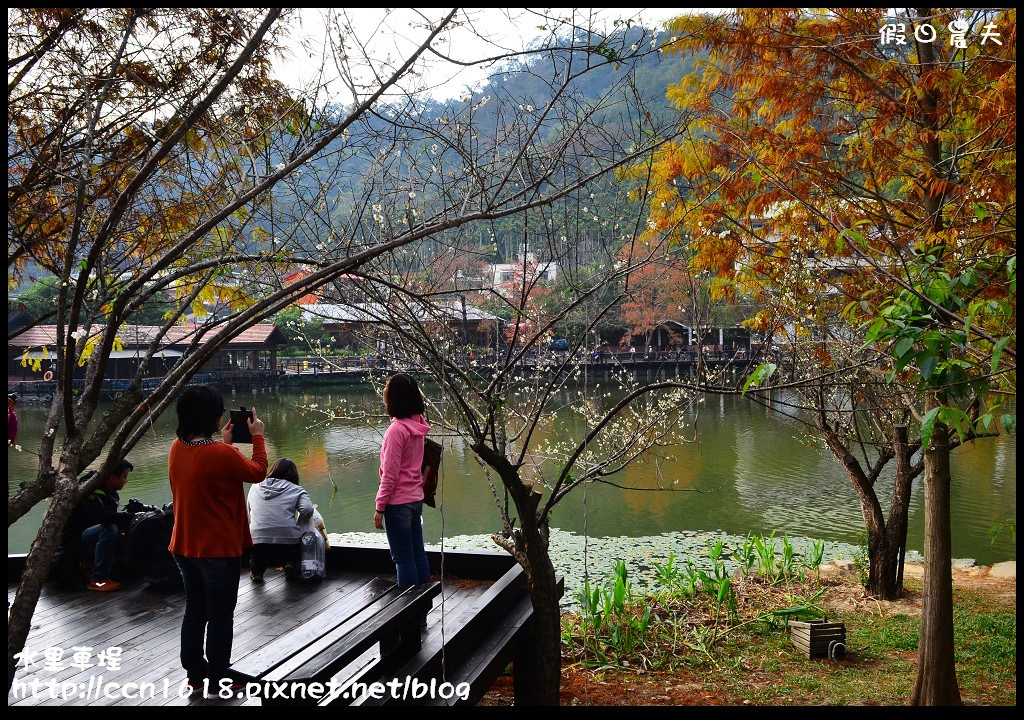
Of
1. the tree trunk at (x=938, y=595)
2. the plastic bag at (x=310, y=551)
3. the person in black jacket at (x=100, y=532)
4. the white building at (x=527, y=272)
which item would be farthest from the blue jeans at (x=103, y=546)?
the tree trunk at (x=938, y=595)

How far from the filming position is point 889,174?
3.85 meters

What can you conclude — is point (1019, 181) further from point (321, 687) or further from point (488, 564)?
point (488, 564)

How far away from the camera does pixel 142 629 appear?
3.24m

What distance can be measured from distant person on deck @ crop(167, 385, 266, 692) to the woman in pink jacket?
0.78m

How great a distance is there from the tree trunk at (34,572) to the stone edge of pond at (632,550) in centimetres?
529

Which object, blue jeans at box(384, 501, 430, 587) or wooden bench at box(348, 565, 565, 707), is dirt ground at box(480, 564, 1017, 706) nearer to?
wooden bench at box(348, 565, 565, 707)

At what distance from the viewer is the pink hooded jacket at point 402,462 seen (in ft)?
10.7

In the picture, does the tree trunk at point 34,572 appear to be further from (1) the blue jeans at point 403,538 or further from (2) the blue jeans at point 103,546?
(2) the blue jeans at point 103,546

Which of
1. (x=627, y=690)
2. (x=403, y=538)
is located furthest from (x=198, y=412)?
(x=627, y=690)

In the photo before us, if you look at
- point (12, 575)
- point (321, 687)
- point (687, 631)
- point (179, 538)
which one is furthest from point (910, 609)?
point (12, 575)

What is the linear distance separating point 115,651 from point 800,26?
14.8ft

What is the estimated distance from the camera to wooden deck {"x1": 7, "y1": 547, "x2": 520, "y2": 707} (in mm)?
2686

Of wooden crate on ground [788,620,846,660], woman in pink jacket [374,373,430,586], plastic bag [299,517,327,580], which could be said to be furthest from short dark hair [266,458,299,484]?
wooden crate on ground [788,620,846,660]

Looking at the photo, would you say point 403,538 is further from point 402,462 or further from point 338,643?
point 338,643
